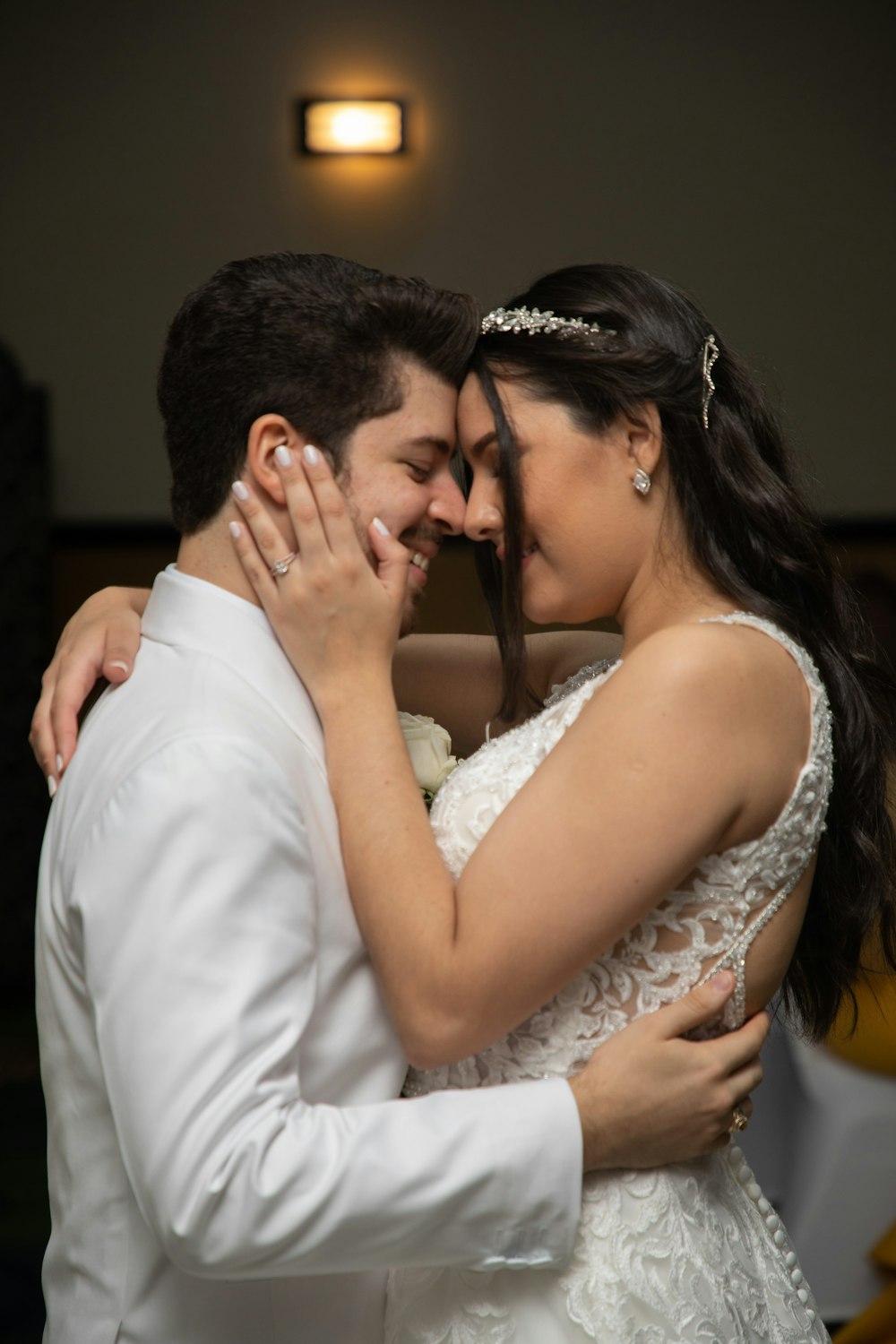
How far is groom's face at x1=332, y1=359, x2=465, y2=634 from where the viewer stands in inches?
62.1

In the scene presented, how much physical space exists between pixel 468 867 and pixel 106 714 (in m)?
0.42

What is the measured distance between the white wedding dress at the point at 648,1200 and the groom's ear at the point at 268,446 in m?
0.42

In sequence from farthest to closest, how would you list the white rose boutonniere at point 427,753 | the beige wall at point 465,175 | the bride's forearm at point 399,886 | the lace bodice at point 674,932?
the beige wall at point 465,175, the white rose boutonniere at point 427,753, the lace bodice at point 674,932, the bride's forearm at point 399,886

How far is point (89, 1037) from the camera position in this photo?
141 cm

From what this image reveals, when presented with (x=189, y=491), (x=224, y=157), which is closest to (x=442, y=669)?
(x=189, y=491)

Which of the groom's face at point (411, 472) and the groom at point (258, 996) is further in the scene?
the groom's face at point (411, 472)

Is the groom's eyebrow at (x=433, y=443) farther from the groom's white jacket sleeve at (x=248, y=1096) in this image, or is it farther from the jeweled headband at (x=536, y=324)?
the groom's white jacket sleeve at (x=248, y=1096)

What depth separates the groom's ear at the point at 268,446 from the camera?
1527 mm

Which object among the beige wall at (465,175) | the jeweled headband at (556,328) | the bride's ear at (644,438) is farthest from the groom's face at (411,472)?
the beige wall at (465,175)

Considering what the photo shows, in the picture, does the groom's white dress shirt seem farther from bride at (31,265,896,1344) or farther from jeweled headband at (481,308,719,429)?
jeweled headband at (481,308,719,429)

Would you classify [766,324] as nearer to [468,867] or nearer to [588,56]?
[588,56]

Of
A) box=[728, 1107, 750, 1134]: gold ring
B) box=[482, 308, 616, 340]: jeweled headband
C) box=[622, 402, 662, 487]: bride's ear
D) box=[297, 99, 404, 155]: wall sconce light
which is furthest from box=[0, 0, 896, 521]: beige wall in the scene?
box=[728, 1107, 750, 1134]: gold ring

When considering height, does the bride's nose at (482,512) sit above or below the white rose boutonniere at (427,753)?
above

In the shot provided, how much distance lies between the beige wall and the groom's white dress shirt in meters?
4.18
